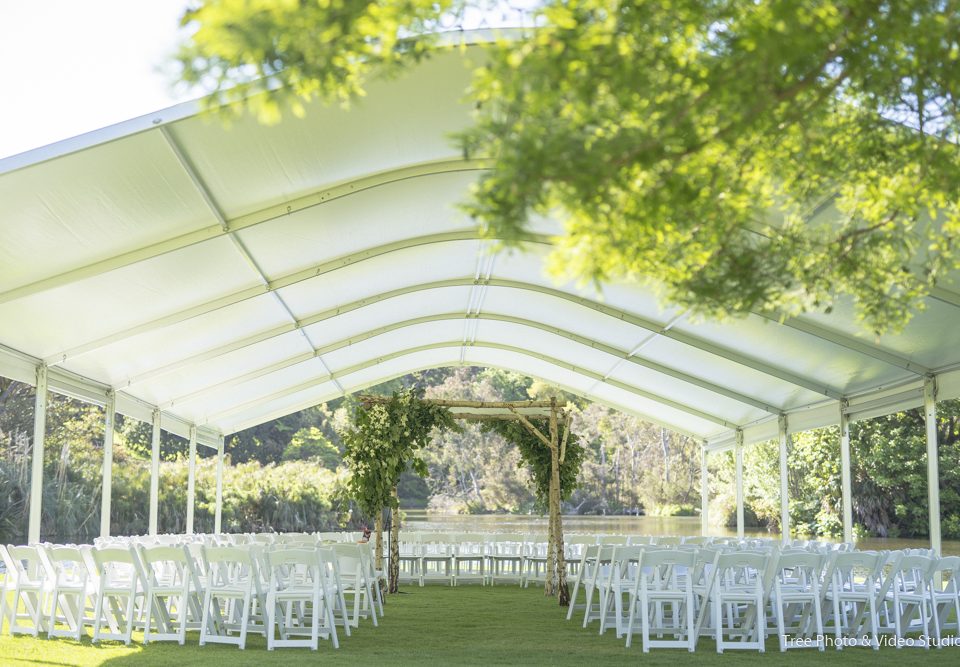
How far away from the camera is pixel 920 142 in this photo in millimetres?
3758

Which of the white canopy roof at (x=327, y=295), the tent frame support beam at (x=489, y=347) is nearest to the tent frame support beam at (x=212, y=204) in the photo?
the white canopy roof at (x=327, y=295)

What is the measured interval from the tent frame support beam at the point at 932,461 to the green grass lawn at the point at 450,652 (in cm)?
320

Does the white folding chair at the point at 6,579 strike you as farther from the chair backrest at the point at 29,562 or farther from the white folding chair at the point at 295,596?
the white folding chair at the point at 295,596

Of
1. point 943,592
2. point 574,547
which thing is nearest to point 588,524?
point 574,547

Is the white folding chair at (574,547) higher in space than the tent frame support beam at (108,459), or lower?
lower

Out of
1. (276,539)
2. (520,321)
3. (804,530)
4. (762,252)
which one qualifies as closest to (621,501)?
(804,530)

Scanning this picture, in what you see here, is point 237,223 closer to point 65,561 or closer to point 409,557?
point 65,561

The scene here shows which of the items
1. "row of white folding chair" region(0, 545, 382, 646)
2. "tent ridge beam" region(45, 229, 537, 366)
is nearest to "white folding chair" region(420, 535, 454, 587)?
"tent ridge beam" region(45, 229, 537, 366)

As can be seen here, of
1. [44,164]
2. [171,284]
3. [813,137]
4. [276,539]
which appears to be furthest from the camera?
[276,539]

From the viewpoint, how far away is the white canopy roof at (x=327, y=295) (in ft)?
24.1

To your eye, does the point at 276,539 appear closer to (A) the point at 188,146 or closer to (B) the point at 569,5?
(A) the point at 188,146

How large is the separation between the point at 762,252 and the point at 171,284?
7.74 metres

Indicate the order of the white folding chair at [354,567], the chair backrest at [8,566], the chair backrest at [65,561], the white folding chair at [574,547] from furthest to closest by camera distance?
the white folding chair at [574,547], the white folding chair at [354,567], the chair backrest at [8,566], the chair backrest at [65,561]

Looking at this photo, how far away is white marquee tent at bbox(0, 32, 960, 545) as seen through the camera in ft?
24.1
